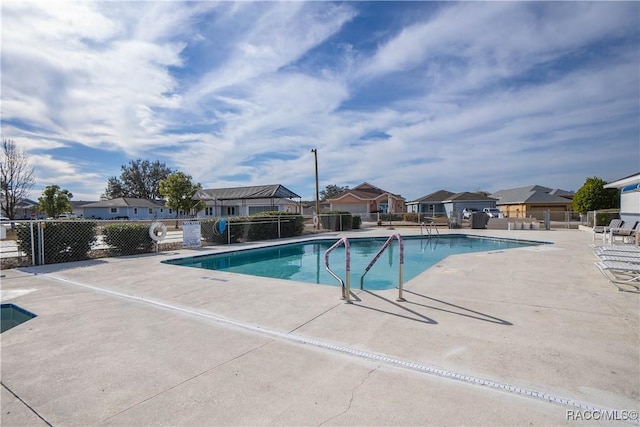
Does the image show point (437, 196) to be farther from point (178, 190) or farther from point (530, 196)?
point (178, 190)

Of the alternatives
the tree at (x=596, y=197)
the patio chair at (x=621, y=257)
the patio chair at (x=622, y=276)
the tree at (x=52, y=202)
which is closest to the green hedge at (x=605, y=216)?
the tree at (x=596, y=197)

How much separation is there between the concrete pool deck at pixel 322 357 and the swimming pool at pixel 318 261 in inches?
123

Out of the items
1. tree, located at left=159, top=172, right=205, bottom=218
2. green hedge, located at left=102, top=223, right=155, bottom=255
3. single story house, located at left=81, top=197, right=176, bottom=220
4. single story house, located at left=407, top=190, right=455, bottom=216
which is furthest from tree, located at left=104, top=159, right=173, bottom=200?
green hedge, located at left=102, top=223, right=155, bottom=255

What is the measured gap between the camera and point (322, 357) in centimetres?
296

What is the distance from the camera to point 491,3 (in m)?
8.20

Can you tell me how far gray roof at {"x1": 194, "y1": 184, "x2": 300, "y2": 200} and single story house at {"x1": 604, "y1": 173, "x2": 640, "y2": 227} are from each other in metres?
26.8

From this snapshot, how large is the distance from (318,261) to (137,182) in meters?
59.3

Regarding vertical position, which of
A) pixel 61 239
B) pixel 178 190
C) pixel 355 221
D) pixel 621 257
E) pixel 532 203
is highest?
pixel 178 190

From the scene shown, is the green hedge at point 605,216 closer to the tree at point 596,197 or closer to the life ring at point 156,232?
the tree at point 596,197

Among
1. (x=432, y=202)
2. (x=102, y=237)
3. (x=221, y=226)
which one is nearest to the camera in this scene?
(x=102, y=237)

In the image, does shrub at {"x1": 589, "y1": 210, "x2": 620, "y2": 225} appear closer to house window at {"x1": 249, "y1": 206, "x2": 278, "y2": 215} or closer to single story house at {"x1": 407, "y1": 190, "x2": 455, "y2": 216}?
single story house at {"x1": 407, "y1": 190, "x2": 455, "y2": 216}

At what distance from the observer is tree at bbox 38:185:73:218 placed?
3036cm
